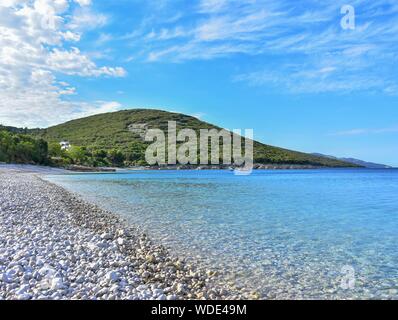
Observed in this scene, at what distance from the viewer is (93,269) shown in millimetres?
7277

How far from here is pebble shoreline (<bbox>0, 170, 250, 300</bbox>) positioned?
19.7 feet

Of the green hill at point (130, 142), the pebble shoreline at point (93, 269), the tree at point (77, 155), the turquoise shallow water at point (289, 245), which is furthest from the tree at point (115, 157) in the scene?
the pebble shoreline at point (93, 269)

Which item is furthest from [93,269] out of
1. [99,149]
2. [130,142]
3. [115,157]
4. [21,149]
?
[130,142]

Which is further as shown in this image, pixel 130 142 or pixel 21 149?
pixel 130 142

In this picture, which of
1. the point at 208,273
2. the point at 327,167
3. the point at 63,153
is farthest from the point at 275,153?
the point at 208,273

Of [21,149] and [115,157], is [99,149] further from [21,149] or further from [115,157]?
[21,149]

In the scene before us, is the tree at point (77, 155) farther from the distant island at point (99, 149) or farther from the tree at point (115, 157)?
the tree at point (115, 157)

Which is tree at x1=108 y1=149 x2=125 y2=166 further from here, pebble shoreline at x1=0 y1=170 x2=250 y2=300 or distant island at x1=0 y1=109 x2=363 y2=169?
pebble shoreline at x1=0 y1=170 x2=250 y2=300

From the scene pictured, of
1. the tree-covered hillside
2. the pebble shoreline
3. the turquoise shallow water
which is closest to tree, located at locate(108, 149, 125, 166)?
the tree-covered hillside

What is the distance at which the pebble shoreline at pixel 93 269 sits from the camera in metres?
6.02

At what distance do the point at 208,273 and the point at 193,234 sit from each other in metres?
4.50

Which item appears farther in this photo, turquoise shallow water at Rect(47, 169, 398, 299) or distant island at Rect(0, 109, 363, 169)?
distant island at Rect(0, 109, 363, 169)
